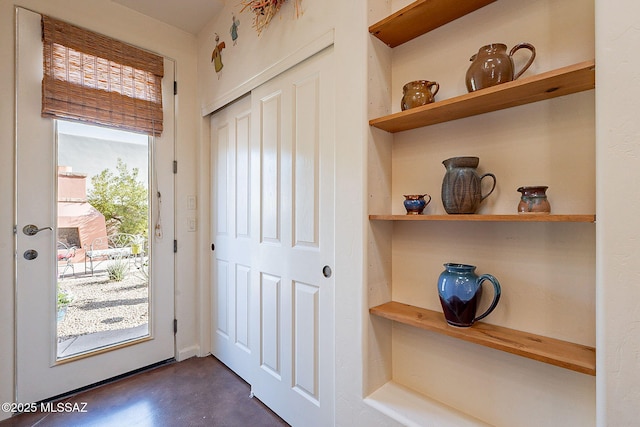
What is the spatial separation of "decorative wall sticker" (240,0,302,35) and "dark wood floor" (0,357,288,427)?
92.2 inches

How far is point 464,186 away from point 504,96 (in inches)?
12.1

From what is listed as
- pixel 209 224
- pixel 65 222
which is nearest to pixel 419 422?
pixel 209 224

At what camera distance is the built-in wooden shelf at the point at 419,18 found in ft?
3.47

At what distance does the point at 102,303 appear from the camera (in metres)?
2.15

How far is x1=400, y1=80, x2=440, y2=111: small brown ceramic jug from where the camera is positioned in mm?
1138

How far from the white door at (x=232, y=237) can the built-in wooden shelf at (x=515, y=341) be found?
1.20 m

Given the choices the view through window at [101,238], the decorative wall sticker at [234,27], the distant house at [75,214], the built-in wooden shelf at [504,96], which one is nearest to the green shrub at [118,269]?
the view through window at [101,238]

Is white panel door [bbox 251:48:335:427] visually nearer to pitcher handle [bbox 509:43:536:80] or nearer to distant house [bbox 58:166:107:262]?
pitcher handle [bbox 509:43:536:80]

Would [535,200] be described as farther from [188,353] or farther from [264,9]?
[188,353]

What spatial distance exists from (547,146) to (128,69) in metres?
2.67

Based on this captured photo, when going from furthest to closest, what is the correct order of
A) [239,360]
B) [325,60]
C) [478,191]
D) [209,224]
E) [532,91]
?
1. [209,224]
2. [239,360]
3. [325,60]
4. [478,191]
5. [532,91]

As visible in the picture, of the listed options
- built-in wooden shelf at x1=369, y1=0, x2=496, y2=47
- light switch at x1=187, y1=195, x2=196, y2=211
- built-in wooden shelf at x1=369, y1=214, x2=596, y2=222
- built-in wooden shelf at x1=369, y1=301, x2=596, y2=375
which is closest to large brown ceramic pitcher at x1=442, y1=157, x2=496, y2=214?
built-in wooden shelf at x1=369, y1=214, x2=596, y2=222

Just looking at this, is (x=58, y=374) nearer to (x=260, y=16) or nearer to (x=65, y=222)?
(x=65, y=222)

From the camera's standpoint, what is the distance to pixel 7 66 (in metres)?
1.76
